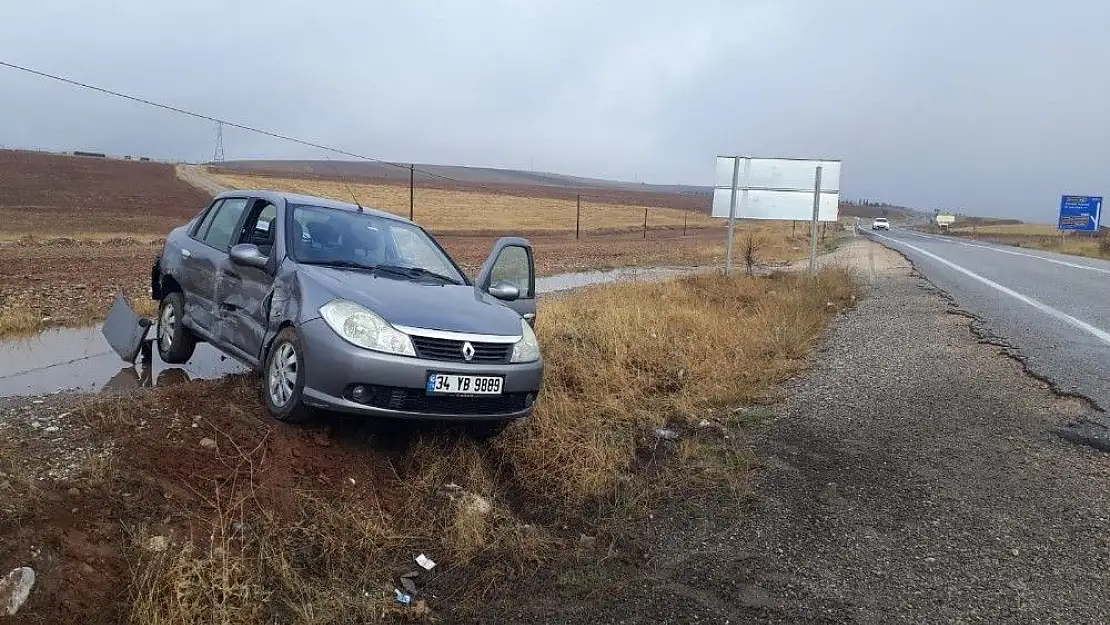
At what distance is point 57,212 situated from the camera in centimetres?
3406

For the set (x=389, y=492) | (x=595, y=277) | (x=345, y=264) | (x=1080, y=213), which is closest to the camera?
(x=389, y=492)

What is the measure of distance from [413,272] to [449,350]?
137cm

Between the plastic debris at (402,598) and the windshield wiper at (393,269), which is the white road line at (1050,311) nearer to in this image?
the windshield wiper at (393,269)

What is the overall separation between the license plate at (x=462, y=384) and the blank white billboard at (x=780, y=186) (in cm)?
1331

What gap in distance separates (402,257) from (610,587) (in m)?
3.17

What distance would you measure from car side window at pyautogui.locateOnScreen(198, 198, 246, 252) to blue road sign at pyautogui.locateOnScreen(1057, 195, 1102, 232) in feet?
162

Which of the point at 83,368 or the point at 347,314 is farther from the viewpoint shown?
the point at 83,368

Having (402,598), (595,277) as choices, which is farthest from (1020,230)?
(402,598)

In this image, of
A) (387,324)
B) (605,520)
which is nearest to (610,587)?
(605,520)

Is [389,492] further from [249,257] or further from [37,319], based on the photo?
[37,319]

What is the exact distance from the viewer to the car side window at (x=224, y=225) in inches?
242

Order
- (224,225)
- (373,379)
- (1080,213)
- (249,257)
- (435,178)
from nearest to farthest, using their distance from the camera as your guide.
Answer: (373,379), (249,257), (224,225), (1080,213), (435,178)

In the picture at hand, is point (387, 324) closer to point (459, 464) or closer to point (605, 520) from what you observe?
point (459, 464)

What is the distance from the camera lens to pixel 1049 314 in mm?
10078
